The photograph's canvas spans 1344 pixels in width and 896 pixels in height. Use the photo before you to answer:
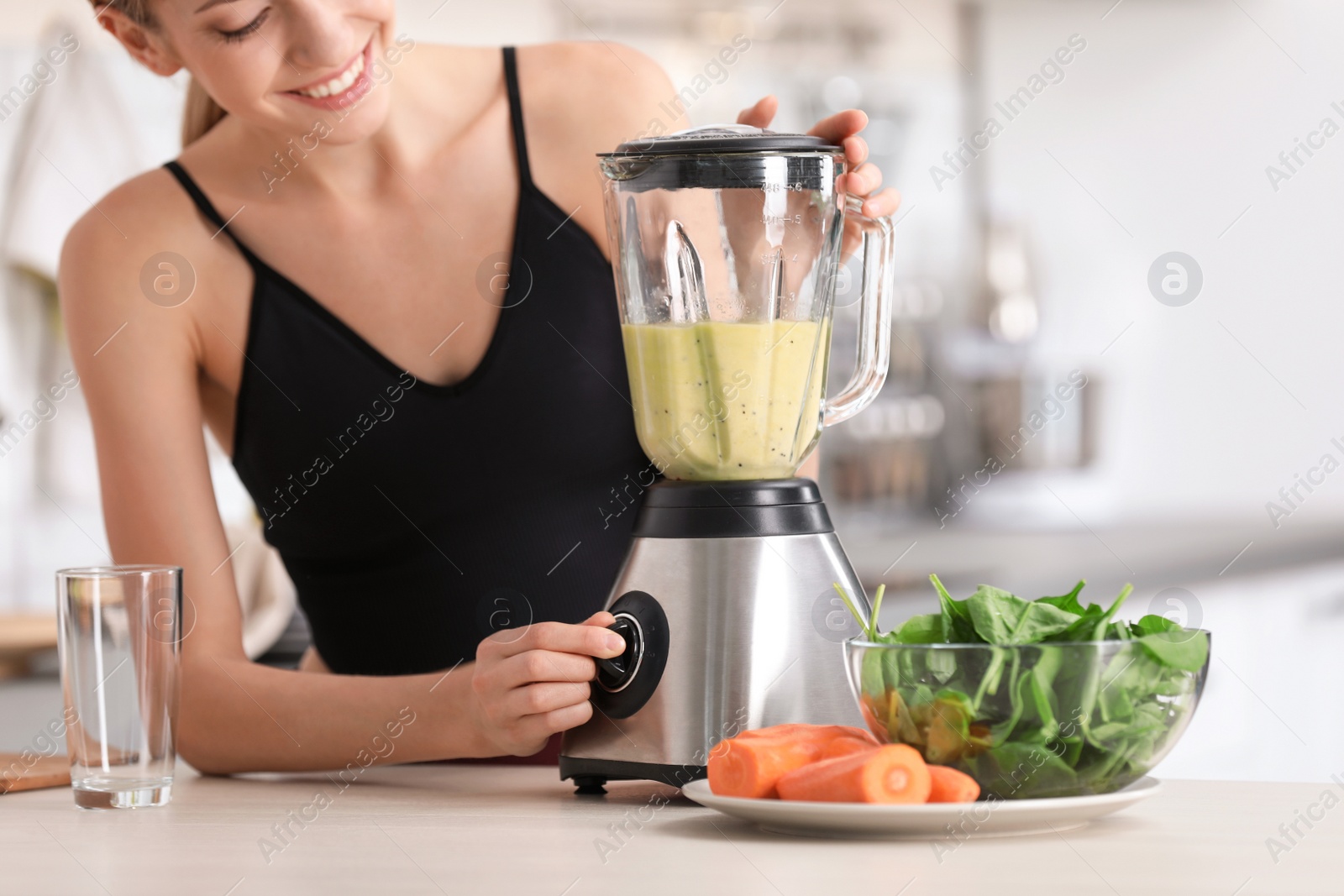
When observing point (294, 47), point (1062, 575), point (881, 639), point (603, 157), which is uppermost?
point (294, 47)

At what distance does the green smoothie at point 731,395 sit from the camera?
34.5 inches

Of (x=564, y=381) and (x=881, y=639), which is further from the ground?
(x=564, y=381)

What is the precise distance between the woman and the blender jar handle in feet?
1.09

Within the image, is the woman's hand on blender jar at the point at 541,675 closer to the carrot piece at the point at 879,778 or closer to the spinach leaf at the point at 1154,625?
the carrot piece at the point at 879,778

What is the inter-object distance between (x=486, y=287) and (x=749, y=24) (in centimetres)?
213

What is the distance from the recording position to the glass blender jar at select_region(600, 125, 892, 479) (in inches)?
→ 34.5

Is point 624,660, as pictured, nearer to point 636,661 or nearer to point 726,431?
point 636,661

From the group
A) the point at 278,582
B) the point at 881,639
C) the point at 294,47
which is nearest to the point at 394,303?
the point at 294,47

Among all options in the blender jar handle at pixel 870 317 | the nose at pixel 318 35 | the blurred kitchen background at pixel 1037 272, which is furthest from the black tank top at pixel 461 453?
the blurred kitchen background at pixel 1037 272

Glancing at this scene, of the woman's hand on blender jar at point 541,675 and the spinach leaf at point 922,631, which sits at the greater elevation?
the spinach leaf at point 922,631

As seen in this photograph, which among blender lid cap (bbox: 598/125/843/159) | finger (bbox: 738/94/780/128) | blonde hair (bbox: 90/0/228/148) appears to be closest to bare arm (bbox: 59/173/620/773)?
blonde hair (bbox: 90/0/228/148)

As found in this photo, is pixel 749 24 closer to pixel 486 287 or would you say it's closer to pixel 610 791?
pixel 486 287

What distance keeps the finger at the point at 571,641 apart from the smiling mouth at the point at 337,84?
46cm

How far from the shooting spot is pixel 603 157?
89 cm
